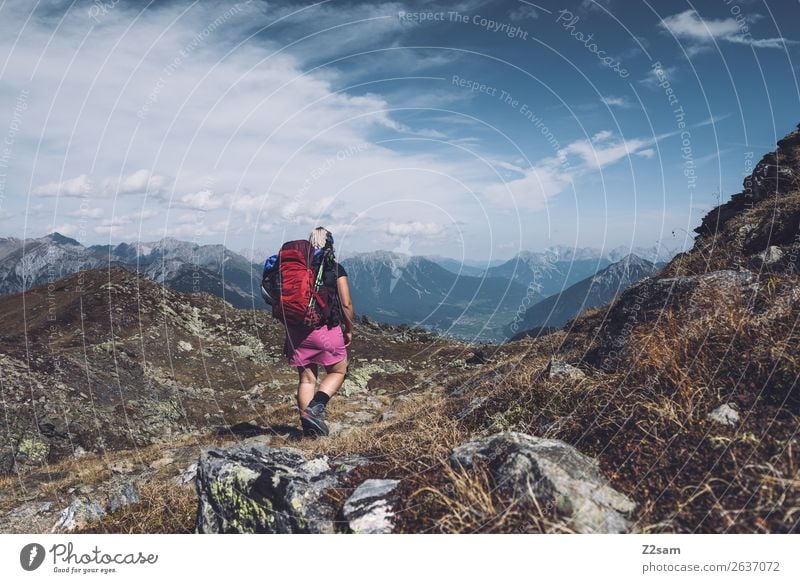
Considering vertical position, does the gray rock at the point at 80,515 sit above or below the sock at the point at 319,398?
below

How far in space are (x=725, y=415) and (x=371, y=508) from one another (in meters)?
3.06

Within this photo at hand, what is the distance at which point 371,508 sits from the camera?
11.3ft

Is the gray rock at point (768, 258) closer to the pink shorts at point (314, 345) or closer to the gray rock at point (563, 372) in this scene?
the gray rock at point (563, 372)

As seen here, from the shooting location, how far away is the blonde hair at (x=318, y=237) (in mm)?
7547

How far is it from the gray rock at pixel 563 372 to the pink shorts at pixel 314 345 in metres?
3.93

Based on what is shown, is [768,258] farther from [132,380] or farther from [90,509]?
[132,380]

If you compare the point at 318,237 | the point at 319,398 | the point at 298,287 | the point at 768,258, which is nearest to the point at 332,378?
the point at 319,398

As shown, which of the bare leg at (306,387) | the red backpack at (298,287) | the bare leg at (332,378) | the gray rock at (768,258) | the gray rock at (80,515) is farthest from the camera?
the bare leg at (332,378)

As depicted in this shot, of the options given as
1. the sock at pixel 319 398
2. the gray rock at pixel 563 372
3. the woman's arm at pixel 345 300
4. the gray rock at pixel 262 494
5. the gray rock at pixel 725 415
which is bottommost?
the sock at pixel 319 398

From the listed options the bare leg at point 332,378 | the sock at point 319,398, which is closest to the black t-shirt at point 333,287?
the bare leg at point 332,378

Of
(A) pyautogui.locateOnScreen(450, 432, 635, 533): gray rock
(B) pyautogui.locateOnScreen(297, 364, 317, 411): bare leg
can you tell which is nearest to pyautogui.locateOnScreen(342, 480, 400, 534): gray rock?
(A) pyautogui.locateOnScreen(450, 432, 635, 533): gray rock

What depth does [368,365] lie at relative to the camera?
22.3m
